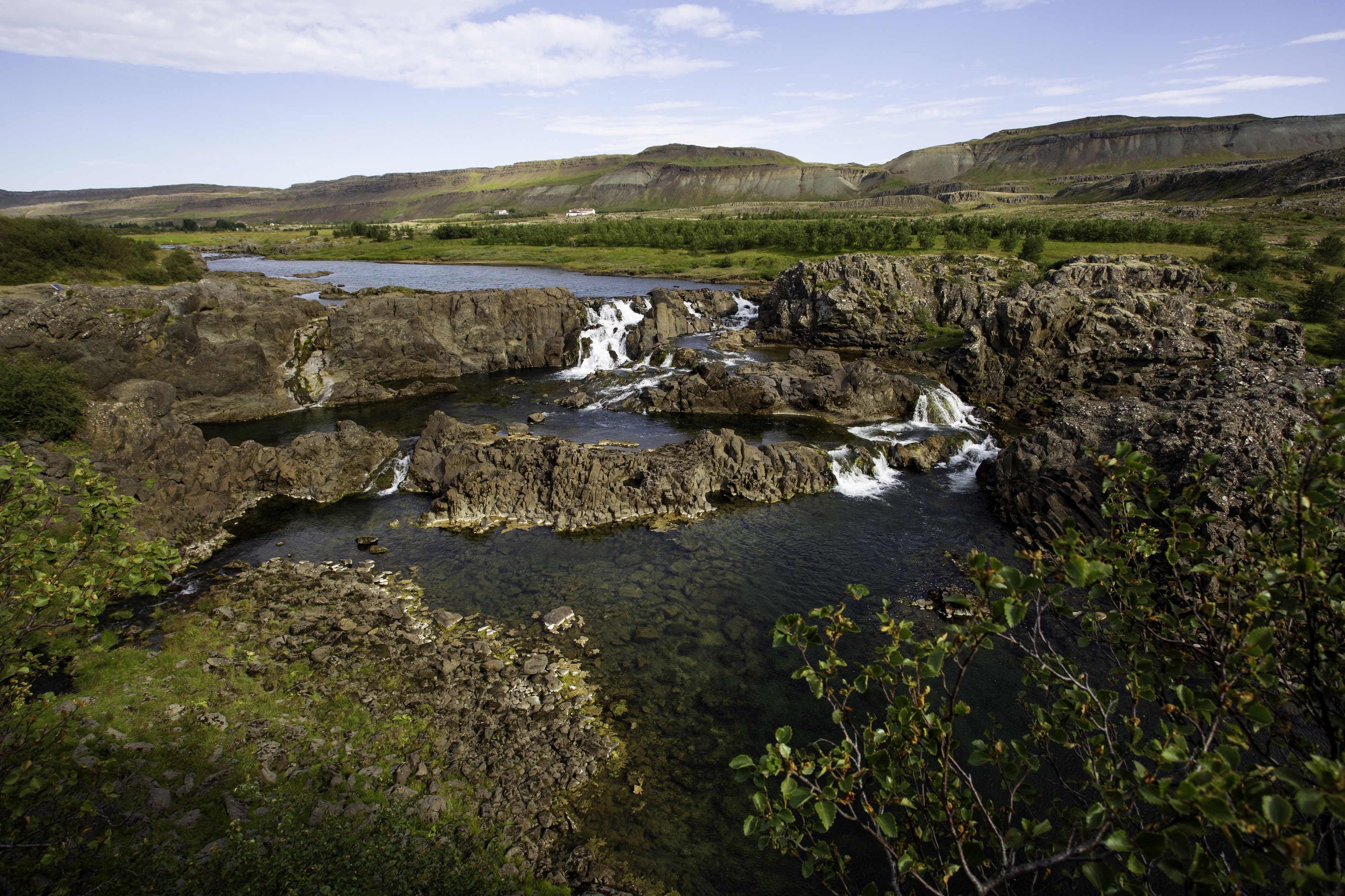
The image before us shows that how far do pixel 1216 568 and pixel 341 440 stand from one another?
34.3 m

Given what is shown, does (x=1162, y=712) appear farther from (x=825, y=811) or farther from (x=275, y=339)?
(x=275, y=339)

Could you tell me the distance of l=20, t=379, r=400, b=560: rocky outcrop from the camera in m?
24.5

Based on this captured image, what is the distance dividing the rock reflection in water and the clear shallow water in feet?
190

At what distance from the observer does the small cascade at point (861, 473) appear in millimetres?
30672

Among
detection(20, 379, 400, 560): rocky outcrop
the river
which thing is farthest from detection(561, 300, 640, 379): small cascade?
detection(20, 379, 400, 560): rocky outcrop

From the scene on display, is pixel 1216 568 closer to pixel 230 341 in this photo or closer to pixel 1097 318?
pixel 1097 318

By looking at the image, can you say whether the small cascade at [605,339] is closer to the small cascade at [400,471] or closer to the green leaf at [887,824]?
the small cascade at [400,471]

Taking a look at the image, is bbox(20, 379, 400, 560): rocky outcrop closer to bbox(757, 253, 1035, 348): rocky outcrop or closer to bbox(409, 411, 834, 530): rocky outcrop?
bbox(409, 411, 834, 530): rocky outcrop

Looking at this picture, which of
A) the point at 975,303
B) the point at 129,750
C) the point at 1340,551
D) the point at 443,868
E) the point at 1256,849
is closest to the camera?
the point at 1256,849

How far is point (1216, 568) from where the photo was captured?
20.3 ft

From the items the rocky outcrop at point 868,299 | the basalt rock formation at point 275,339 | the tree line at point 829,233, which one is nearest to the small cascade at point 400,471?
the basalt rock formation at point 275,339

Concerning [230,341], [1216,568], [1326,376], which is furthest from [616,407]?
[1216,568]

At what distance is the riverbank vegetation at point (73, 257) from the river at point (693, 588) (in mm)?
40527

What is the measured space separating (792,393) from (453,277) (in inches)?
3312
